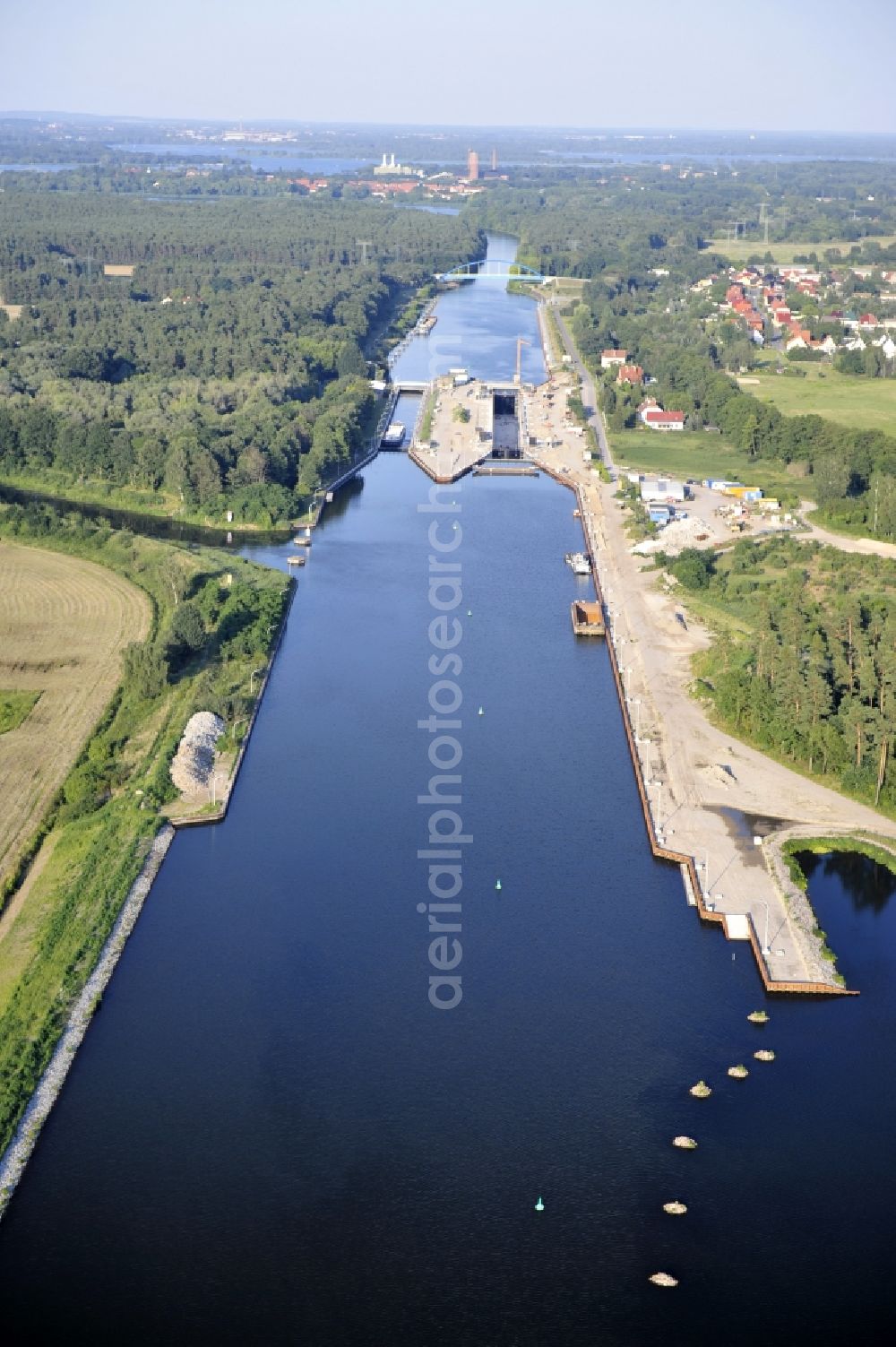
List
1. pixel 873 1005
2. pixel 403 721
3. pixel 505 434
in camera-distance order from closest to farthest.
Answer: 1. pixel 873 1005
2. pixel 403 721
3. pixel 505 434

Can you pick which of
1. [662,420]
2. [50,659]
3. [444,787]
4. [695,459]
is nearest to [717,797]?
[444,787]

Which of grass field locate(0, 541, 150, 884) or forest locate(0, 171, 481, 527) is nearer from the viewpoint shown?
grass field locate(0, 541, 150, 884)

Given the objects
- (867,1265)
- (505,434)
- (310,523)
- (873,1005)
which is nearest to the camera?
(867,1265)

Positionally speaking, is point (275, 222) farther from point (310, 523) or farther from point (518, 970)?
point (518, 970)

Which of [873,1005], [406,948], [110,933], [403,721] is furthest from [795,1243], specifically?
[403,721]

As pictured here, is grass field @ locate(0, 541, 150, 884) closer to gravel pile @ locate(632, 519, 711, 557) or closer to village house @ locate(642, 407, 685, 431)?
gravel pile @ locate(632, 519, 711, 557)

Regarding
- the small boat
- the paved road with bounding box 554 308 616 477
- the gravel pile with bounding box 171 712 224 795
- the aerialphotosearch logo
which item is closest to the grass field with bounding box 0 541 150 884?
the gravel pile with bounding box 171 712 224 795
